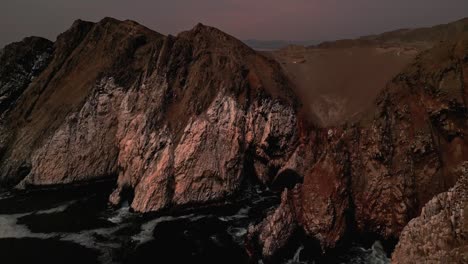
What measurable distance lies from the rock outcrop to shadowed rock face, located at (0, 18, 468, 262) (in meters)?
7.54

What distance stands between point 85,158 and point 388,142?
30032 millimetres

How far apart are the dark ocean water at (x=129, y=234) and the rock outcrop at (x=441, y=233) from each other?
731cm

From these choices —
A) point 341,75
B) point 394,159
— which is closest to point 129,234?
point 394,159

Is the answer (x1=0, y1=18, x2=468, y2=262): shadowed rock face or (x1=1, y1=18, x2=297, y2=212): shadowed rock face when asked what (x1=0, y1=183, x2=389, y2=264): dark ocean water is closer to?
(x1=0, y1=18, x2=468, y2=262): shadowed rock face

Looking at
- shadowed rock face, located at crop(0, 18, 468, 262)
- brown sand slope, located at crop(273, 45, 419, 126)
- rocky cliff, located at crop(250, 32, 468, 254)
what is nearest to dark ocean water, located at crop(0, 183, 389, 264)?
shadowed rock face, located at crop(0, 18, 468, 262)

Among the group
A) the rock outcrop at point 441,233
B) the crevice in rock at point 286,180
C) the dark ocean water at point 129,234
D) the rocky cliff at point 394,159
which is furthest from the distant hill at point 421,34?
the rock outcrop at point 441,233

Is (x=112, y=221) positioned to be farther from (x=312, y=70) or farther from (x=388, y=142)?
(x=312, y=70)

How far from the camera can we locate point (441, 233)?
551 inches

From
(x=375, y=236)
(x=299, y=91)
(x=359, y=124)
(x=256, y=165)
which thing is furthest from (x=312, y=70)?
(x=375, y=236)

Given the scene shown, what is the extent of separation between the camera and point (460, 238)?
13.0 meters

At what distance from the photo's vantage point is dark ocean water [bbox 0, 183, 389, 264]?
78.6ft

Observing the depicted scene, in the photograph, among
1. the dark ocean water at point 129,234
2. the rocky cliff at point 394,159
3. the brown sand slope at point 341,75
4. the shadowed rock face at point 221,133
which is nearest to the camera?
the rocky cliff at point 394,159

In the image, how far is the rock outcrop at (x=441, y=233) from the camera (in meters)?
13.0

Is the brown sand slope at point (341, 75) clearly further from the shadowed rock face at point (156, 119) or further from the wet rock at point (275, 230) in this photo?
the wet rock at point (275, 230)
